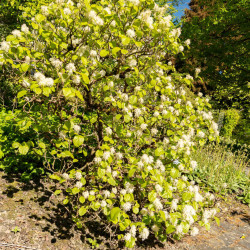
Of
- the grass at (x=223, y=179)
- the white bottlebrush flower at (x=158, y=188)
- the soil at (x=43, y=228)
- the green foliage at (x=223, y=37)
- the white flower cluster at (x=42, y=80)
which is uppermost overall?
the green foliage at (x=223, y=37)

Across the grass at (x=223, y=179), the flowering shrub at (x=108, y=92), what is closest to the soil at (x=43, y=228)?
the flowering shrub at (x=108, y=92)

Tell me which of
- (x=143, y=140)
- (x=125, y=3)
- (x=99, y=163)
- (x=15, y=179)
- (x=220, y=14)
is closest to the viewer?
(x=99, y=163)

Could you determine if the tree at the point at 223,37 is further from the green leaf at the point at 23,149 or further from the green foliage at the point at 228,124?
the green leaf at the point at 23,149

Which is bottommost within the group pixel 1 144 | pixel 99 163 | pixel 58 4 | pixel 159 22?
pixel 1 144

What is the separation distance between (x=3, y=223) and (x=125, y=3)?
281cm

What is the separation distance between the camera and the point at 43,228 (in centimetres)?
251

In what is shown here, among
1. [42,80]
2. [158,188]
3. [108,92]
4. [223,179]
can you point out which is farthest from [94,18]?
[223,179]

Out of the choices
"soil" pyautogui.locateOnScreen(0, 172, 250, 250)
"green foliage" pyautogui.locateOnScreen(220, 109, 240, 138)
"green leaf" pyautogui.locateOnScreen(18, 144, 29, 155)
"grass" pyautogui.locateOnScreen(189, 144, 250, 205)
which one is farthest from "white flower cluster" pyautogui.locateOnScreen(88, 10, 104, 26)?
"green foliage" pyautogui.locateOnScreen(220, 109, 240, 138)

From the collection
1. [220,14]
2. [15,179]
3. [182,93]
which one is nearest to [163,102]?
[182,93]

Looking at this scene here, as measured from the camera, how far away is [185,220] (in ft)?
6.49

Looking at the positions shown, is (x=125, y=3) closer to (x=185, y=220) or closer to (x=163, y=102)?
(x=163, y=102)

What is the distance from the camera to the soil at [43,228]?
2.32 metres

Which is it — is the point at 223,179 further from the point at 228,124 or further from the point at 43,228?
the point at 228,124

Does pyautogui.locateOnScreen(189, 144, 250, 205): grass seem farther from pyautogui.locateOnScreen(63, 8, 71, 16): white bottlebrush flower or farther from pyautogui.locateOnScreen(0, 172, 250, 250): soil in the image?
pyautogui.locateOnScreen(63, 8, 71, 16): white bottlebrush flower
